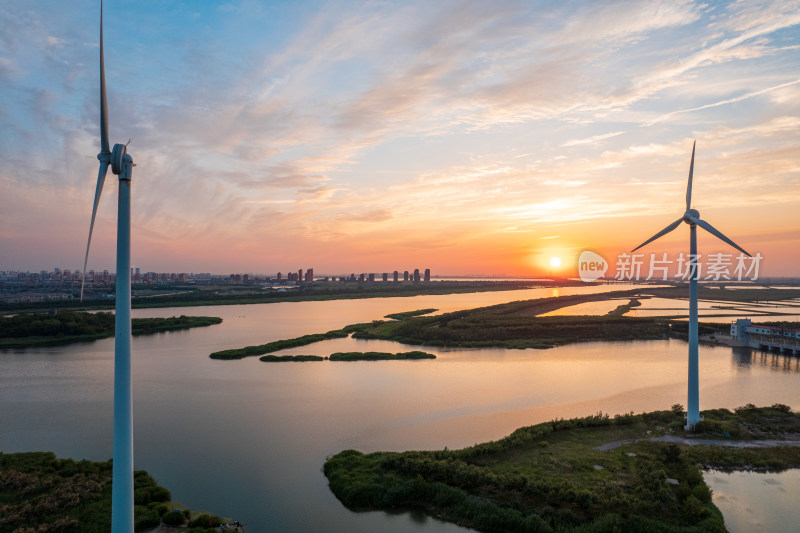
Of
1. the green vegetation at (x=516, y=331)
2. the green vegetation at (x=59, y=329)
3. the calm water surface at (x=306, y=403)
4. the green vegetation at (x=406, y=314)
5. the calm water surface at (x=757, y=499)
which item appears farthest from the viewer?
the green vegetation at (x=406, y=314)

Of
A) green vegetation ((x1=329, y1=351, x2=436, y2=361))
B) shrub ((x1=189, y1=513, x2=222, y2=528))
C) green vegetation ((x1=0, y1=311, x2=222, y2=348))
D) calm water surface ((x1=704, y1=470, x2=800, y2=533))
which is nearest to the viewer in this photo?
shrub ((x1=189, y1=513, x2=222, y2=528))

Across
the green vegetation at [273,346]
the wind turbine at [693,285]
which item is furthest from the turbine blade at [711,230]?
the green vegetation at [273,346]

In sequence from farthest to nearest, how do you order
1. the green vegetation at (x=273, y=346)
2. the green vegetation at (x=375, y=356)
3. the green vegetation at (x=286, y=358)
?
the green vegetation at (x=273, y=346) < the green vegetation at (x=375, y=356) < the green vegetation at (x=286, y=358)

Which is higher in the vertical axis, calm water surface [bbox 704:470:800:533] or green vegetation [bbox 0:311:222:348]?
green vegetation [bbox 0:311:222:348]

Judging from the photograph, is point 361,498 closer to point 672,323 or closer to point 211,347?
point 211,347

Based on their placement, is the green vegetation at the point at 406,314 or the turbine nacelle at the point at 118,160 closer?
the turbine nacelle at the point at 118,160

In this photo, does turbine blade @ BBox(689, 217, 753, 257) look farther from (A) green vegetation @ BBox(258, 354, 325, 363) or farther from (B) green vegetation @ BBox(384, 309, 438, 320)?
(B) green vegetation @ BBox(384, 309, 438, 320)

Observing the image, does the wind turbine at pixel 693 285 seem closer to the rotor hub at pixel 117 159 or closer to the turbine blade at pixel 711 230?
the turbine blade at pixel 711 230

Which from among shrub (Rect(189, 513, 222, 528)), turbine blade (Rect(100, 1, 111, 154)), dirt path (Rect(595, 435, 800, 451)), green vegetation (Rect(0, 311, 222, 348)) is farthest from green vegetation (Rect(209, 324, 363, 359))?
turbine blade (Rect(100, 1, 111, 154))
